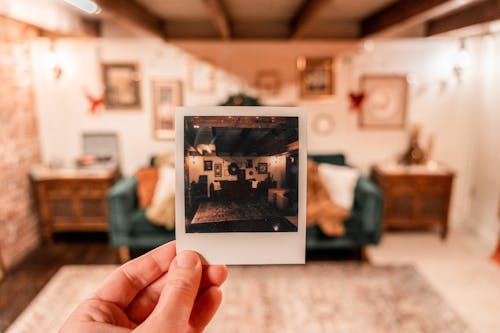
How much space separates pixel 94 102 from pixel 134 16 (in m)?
1.37

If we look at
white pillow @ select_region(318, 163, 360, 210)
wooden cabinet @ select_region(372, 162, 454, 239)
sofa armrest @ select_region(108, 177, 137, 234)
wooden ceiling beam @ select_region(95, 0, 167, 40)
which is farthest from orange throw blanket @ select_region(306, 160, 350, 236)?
wooden ceiling beam @ select_region(95, 0, 167, 40)

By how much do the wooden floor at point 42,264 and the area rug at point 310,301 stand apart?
99mm

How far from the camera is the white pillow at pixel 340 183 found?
348cm

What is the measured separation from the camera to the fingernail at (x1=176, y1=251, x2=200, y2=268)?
0.78 metres

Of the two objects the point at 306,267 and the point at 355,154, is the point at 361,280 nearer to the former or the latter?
the point at 306,267

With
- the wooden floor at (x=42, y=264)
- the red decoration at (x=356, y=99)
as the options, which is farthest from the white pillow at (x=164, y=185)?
the red decoration at (x=356, y=99)

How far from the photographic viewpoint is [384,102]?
4008 mm

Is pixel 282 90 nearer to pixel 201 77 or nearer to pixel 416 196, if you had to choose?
pixel 201 77

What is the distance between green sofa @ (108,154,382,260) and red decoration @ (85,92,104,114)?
3.13ft

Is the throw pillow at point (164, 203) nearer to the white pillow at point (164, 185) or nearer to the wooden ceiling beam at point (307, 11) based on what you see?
the white pillow at point (164, 185)

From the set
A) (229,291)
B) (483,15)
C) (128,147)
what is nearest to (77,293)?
(229,291)

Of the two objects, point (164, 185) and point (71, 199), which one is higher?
point (164, 185)

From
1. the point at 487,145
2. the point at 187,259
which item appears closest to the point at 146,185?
the point at 187,259

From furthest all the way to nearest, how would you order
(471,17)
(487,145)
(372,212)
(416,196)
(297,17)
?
(487,145), (416,196), (372,212), (297,17), (471,17)
